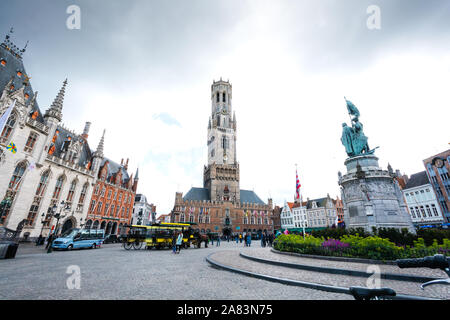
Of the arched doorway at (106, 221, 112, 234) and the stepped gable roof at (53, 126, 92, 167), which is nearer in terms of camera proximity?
the stepped gable roof at (53, 126, 92, 167)

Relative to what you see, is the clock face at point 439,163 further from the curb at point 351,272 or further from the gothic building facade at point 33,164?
the gothic building facade at point 33,164

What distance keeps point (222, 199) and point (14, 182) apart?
136 ft

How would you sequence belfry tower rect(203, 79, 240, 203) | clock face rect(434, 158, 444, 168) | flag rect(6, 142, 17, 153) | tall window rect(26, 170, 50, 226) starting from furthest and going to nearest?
belfry tower rect(203, 79, 240, 203), clock face rect(434, 158, 444, 168), tall window rect(26, 170, 50, 226), flag rect(6, 142, 17, 153)

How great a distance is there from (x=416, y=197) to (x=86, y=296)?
181 feet

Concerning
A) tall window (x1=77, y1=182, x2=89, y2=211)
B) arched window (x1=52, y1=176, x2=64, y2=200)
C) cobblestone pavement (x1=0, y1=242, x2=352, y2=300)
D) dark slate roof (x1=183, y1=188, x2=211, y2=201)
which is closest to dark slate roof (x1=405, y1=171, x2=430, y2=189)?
dark slate roof (x1=183, y1=188, x2=211, y2=201)

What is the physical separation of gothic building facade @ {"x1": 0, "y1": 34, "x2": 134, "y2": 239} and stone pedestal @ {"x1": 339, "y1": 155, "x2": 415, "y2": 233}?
92.5ft

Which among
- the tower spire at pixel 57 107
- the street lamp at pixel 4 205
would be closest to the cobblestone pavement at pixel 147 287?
the street lamp at pixel 4 205

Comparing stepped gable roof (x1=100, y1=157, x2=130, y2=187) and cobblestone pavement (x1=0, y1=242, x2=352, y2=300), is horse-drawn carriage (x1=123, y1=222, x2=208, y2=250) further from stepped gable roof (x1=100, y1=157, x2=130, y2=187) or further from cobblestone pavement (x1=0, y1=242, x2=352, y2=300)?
stepped gable roof (x1=100, y1=157, x2=130, y2=187)

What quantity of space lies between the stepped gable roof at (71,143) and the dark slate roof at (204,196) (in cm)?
2564

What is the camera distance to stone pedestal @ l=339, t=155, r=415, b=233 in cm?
1395

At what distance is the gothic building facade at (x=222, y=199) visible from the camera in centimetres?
5241

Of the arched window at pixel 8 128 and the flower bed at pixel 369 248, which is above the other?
the arched window at pixel 8 128

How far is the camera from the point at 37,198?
2527 cm
